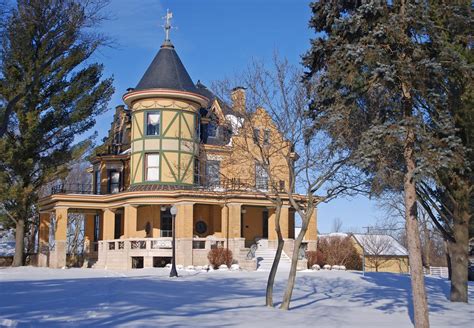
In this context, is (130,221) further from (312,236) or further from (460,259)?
(460,259)

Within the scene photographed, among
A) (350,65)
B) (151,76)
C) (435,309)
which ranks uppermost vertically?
(151,76)

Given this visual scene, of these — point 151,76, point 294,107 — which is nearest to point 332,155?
point 294,107

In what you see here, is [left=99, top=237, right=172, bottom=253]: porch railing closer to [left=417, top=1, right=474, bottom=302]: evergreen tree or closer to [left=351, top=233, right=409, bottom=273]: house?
[left=417, top=1, right=474, bottom=302]: evergreen tree

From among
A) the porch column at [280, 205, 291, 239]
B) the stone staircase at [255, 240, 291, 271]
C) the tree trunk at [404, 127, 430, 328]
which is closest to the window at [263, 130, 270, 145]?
the tree trunk at [404, 127, 430, 328]

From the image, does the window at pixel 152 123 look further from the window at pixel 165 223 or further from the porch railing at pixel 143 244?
the porch railing at pixel 143 244

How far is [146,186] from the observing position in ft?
115

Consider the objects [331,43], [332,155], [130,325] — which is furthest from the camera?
[332,155]

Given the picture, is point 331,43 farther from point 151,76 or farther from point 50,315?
point 151,76

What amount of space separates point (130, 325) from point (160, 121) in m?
24.0

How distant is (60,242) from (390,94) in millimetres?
25510

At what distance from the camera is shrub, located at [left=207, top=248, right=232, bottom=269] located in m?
31.6

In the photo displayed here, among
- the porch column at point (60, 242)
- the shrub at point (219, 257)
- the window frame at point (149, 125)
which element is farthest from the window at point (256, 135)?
the porch column at point (60, 242)

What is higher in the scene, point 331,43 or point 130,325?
point 331,43

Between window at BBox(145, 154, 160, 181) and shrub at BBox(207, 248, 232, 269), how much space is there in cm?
618
